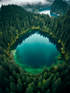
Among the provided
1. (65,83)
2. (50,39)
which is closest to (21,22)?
(50,39)

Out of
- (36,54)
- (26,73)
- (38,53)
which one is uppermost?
(26,73)

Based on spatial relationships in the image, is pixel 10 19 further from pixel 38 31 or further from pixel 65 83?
pixel 65 83

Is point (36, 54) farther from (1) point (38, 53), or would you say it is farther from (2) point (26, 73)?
(2) point (26, 73)

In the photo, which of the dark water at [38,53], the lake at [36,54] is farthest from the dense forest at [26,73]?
the dark water at [38,53]

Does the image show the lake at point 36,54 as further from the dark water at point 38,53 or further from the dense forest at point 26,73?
the dense forest at point 26,73

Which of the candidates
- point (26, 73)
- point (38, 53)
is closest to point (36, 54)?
point (38, 53)

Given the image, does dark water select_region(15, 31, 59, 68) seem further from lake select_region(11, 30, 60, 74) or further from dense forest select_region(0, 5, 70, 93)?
dense forest select_region(0, 5, 70, 93)
